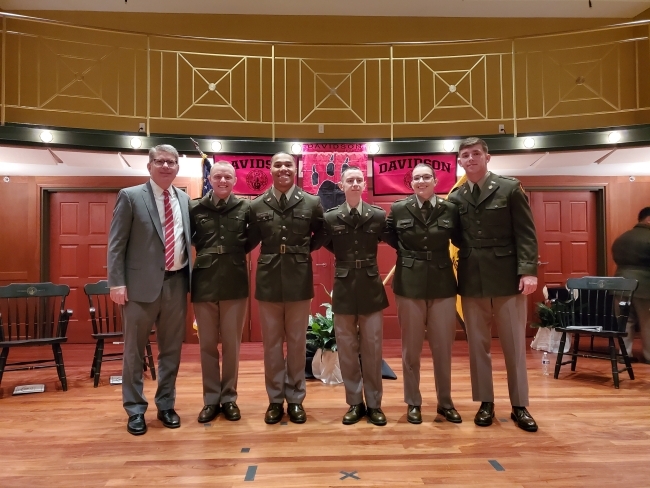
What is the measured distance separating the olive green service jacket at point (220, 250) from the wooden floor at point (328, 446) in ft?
3.15

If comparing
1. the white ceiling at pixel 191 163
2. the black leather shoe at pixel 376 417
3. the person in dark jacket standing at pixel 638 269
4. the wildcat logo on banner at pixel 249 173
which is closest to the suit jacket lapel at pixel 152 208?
the black leather shoe at pixel 376 417

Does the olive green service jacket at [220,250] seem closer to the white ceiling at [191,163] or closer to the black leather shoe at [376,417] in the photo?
the black leather shoe at [376,417]

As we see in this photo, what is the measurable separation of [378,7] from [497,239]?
18.1 ft

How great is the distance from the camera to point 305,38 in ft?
23.3

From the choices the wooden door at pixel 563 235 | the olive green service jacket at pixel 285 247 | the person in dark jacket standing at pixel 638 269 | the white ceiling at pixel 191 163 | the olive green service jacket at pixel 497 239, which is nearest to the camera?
the olive green service jacket at pixel 497 239

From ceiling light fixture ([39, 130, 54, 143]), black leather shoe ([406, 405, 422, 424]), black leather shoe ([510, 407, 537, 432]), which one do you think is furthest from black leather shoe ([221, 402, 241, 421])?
ceiling light fixture ([39, 130, 54, 143])

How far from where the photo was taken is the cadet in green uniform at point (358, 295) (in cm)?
303

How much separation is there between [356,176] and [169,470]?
212cm

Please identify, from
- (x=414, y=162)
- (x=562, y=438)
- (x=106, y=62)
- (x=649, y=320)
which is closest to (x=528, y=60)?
(x=414, y=162)

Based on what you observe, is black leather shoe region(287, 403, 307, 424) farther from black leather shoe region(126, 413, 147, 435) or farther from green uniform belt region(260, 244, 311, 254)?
green uniform belt region(260, 244, 311, 254)

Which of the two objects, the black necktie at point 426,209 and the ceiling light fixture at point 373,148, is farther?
the ceiling light fixture at point 373,148

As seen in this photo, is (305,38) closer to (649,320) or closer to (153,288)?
(153,288)

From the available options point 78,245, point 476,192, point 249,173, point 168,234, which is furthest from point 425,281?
point 78,245

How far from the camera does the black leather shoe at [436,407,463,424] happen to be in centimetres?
310
